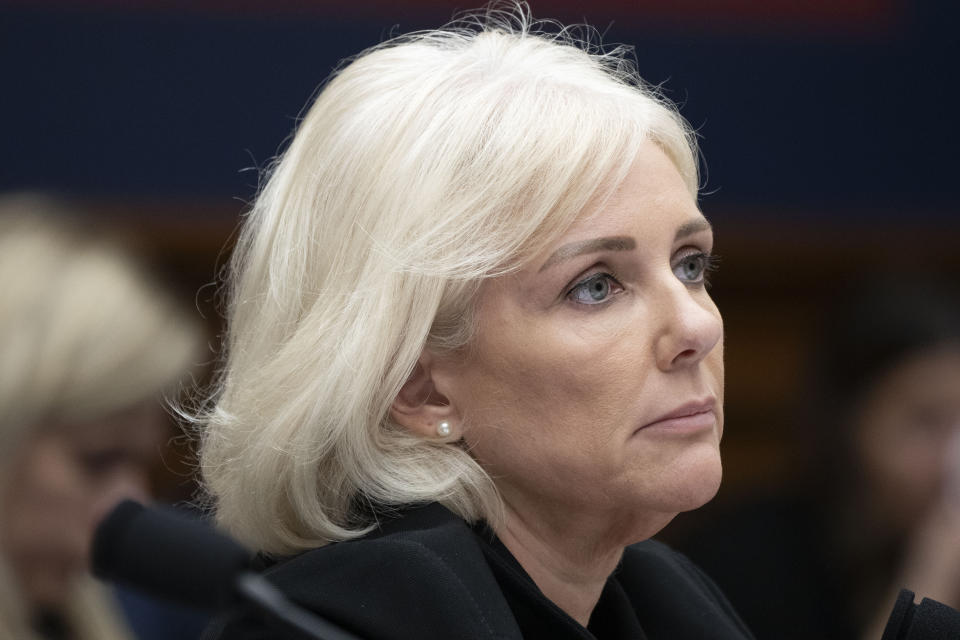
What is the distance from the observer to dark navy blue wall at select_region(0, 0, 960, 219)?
3.94m

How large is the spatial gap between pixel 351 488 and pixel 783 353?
334 cm

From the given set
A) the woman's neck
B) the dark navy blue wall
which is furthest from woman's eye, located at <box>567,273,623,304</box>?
the dark navy blue wall

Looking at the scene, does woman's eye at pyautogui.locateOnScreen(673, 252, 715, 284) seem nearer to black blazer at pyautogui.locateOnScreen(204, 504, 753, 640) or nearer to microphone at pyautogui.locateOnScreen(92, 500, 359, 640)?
black blazer at pyautogui.locateOnScreen(204, 504, 753, 640)

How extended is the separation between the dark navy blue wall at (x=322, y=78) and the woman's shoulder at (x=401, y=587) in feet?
7.33

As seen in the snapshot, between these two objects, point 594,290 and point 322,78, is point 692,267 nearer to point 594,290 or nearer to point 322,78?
point 594,290

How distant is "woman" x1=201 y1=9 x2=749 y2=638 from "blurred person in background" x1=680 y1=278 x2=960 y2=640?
5.35 ft

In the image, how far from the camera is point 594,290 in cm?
161

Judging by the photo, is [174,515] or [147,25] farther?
[147,25]

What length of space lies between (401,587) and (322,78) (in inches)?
111

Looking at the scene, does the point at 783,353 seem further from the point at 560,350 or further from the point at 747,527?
the point at 560,350

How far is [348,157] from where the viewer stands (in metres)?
1.67

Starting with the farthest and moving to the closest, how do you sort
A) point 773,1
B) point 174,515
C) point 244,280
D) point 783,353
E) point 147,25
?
point 783,353 → point 773,1 → point 147,25 → point 244,280 → point 174,515

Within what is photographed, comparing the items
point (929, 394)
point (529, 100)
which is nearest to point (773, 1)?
point (929, 394)

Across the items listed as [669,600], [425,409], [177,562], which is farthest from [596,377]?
[177,562]
